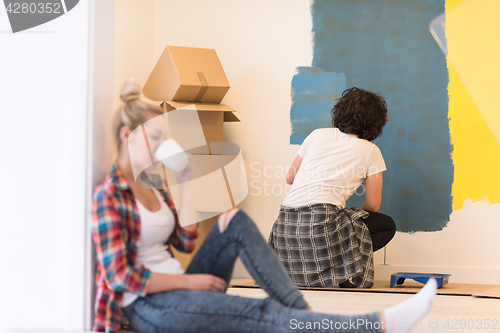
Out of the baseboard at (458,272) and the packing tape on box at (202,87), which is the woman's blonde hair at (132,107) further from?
the baseboard at (458,272)

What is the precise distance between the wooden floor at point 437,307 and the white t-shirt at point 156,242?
0.67 m

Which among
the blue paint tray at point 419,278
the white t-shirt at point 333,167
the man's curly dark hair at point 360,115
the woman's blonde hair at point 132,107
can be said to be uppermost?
the woman's blonde hair at point 132,107

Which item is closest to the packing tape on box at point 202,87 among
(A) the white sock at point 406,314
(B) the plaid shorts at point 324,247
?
(B) the plaid shorts at point 324,247

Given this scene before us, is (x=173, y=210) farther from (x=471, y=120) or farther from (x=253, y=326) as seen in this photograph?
(x=471, y=120)

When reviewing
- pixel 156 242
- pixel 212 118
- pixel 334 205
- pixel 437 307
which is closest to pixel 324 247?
pixel 334 205

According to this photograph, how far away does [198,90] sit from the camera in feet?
7.50

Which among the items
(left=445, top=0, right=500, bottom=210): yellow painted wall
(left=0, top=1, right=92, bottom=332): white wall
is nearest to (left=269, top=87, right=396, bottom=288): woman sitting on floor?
(left=445, top=0, right=500, bottom=210): yellow painted wall

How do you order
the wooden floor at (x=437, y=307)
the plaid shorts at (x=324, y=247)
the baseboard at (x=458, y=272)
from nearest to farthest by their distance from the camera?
the wooden floor at (x=437, y=307)
the plaid shorts at (x=324, y=247)
the baseboard at (x=458, y=272)

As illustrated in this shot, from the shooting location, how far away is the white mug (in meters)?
0.98

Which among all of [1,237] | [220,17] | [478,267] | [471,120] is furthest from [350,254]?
[220,17]

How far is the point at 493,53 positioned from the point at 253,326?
2298 millimetres

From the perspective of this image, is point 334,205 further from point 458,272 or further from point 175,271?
point 175,271

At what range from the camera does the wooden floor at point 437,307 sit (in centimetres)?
134

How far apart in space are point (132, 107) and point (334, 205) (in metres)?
1.26
